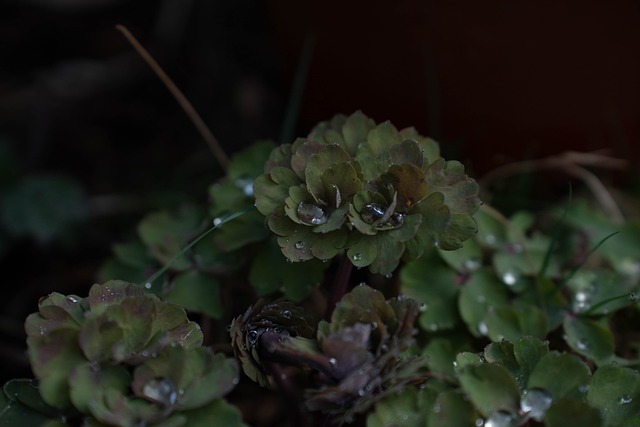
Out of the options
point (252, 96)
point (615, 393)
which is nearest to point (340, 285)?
point (615, 393)

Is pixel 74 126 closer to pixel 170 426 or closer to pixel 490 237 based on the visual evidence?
pixel 490 237

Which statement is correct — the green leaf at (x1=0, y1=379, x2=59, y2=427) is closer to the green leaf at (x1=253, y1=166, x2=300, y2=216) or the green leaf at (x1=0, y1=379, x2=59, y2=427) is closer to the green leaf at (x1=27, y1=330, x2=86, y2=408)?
the green leaf at (x1=27, y1=330, x2=86, y2=408)

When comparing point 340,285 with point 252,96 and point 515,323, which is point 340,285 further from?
point 252,96

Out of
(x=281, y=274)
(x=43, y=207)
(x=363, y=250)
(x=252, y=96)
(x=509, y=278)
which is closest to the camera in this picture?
(x=363, y=250)

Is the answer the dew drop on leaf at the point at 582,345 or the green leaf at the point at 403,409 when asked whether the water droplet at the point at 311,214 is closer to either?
the green leaf at the point at 403,409

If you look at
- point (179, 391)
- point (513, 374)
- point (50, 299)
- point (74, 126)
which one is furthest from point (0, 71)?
point (513, 374)

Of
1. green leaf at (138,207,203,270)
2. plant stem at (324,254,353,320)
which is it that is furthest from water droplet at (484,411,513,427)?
green leaf at (138,207,203,270)
